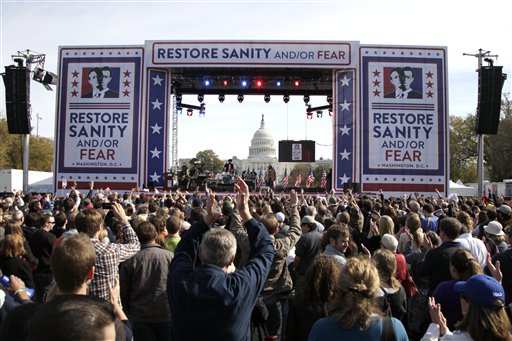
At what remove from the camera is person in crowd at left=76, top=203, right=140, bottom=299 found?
3762 mm

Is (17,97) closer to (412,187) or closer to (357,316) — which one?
(412,187)

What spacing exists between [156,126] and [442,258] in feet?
65.4

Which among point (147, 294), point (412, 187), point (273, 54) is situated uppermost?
point (273, 54)

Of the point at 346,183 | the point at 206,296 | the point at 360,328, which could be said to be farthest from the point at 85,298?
the point at 346,183

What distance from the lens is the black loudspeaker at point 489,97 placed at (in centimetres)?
1975

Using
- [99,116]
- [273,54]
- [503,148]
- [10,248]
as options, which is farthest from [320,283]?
[503,148]

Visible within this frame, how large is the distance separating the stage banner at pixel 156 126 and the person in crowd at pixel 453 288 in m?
20.1

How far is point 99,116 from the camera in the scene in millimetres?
23047

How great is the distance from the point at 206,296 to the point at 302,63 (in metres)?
20.8

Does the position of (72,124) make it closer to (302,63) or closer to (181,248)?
(302,63)

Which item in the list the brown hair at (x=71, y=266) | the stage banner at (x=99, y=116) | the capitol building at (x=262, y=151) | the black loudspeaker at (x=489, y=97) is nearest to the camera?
the brown hair at (x=71, y=266)

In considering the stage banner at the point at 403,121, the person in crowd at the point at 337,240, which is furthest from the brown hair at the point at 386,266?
the stage banner at the point at 403,121

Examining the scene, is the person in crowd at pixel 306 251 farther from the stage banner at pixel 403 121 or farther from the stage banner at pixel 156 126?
the stage banner at pixel 156 126

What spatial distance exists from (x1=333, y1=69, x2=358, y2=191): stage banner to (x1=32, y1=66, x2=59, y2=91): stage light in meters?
13.2
